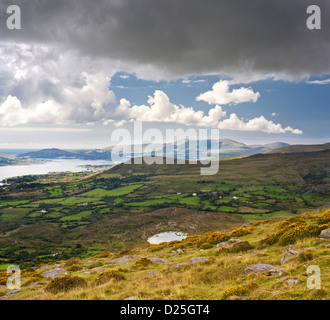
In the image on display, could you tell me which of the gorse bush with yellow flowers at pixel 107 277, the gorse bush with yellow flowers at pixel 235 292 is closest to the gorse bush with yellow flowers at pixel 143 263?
the gorse bush with yellow flowers at pixel 107 277

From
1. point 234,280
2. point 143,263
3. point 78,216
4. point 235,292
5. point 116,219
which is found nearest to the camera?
point 235,292

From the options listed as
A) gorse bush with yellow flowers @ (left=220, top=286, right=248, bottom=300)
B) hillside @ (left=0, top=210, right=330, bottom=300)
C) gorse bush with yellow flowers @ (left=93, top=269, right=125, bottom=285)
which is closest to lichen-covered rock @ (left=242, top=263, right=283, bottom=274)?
hillside @ (left=0, top=210, right=330, bottom=300)

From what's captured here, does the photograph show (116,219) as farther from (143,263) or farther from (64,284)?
(64,284)

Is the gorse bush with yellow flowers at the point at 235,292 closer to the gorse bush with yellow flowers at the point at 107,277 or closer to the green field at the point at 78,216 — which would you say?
the gorse bush with yellow flowers at the point at 107,277

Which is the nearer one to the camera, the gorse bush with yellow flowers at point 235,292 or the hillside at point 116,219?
the gorse bush with yellow flowers at point 235,292

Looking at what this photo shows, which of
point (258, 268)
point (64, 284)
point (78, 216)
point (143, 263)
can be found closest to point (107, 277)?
point (64, 284)

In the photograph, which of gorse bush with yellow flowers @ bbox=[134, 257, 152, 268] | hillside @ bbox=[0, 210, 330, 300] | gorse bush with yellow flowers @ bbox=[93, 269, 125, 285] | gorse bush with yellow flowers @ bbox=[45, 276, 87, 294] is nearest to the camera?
hillside @ bbox=[0, 210, 330, 300]

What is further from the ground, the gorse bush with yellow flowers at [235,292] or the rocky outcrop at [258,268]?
the gorse bush with yellow flowers at [235,292]

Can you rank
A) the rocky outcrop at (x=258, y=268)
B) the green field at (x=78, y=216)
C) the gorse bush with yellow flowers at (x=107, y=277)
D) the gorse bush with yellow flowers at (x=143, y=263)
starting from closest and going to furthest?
the rocky outcrop at (x=258, y=268) → the gorse bush with yellow flowers at (x=107, y=277) → the gorse bush with yellow flowers at (x=143, y=263) → the green field at (x=78, y=216)

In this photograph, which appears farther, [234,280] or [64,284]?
[64,284]

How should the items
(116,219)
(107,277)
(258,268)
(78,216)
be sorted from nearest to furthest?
(258,268) < (107,277) < (116,219) < (78,216)

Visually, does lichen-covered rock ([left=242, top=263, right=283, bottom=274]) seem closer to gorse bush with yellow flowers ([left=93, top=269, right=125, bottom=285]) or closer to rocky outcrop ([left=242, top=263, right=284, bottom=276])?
rocky outcrop ([left=242, top=263, right=284, bottom=276])
